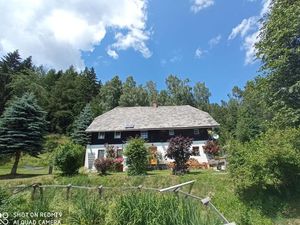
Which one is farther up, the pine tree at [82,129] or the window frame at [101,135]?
the pine tree at [82,129]

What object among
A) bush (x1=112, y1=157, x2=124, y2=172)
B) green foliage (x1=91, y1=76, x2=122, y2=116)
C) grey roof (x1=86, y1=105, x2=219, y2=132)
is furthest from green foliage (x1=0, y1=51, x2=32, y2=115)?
bush (x1=112, y1=157, x2=124, y2=172)

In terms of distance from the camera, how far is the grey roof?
3144 centimetres

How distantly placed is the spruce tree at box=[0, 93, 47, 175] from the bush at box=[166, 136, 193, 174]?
481 inches

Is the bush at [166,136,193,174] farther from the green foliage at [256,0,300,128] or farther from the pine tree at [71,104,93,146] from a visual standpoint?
the pine tree at [71,104,93,146]

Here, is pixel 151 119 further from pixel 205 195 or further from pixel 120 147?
pixel 205 195

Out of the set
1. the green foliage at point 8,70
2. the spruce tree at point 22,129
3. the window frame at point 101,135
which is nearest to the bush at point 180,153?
the spruce tree at point 22,129

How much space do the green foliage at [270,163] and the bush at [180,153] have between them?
238 inches

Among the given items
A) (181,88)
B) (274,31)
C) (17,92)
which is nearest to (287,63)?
(274,31)

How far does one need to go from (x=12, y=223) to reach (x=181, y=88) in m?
54.2

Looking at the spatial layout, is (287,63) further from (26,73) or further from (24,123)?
(26,73)

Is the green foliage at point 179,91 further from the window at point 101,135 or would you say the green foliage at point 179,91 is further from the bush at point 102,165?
the bush at point 102,165

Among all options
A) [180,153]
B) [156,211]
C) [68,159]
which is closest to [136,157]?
[180,153]

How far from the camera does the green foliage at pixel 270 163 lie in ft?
43.7

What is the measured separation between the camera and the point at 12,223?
6.64 metres
